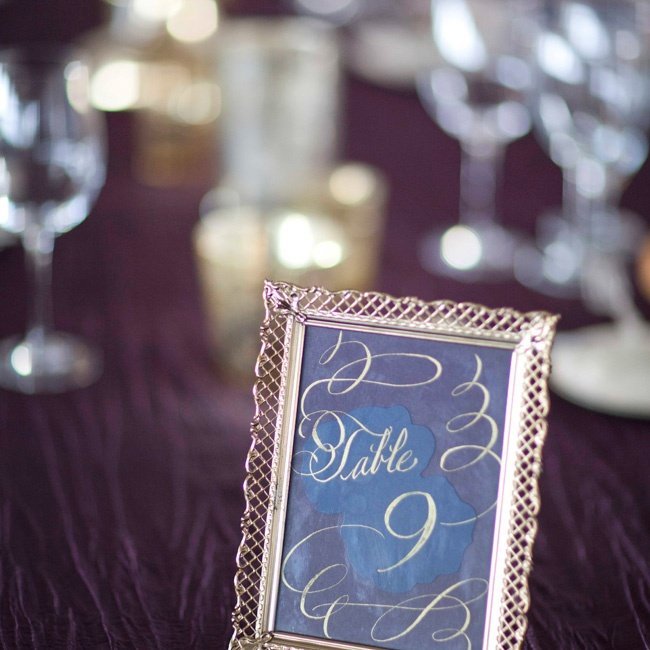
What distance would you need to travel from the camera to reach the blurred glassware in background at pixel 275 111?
45.2 inches

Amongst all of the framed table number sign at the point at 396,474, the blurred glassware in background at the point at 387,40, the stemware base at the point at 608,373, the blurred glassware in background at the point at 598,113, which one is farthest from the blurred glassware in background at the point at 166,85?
the framed table number sign at the point at 396,474

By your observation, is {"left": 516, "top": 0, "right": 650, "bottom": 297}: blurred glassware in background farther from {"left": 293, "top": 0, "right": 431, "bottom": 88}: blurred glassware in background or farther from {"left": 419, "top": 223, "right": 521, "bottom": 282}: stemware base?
{"left": 293, "top": 0, "right": 431, "bottom": 88}: blurred glassware in background

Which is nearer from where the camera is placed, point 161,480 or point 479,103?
point 161,480

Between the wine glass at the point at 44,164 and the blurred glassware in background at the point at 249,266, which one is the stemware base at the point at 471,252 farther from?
the wine glass at the point at 44,164

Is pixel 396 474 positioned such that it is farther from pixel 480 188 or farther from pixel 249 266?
pixel 480 188

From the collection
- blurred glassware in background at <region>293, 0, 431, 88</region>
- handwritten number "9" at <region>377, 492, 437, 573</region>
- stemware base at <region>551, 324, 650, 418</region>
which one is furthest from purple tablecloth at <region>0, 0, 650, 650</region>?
blurred glassware in background at <region>293, 0, 431, 88</region>

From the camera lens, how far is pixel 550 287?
1.08 metres

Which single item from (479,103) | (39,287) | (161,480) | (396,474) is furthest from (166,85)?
(396,474)

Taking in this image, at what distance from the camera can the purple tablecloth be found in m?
0.58

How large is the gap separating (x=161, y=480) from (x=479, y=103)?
66cm

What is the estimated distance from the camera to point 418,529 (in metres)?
0.49

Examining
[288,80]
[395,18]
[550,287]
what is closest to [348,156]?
[288,80]

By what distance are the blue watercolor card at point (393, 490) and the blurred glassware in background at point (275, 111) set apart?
678 millimetres

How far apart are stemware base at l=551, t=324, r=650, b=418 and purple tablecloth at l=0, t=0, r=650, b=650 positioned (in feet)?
0.05
